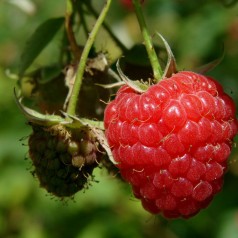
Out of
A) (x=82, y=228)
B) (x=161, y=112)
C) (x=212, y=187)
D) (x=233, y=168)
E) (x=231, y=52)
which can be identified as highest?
(x=161, y=112)

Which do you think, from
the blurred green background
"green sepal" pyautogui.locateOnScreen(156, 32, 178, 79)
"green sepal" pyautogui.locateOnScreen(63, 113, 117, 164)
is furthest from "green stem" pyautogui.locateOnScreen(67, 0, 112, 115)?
the blurred green background

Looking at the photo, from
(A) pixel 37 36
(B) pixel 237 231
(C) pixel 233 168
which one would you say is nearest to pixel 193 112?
(A) pixel 37 36

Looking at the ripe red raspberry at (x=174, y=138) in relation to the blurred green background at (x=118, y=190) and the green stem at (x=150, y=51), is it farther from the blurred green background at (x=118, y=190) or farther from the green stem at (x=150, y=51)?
the blurred green background at (x=118, y=190)

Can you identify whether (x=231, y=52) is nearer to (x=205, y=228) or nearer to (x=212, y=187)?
(x=205, y=228)

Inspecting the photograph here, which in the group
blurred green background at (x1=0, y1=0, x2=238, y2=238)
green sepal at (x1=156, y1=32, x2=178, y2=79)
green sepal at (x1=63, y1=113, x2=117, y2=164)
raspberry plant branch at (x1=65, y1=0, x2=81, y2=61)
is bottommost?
blurred green background at (x1=0, y1=0, x2=238, y2=238)

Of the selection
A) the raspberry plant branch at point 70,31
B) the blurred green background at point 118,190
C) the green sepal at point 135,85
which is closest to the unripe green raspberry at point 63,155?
the green sepal at point 135,85

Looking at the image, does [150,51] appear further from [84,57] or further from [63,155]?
[63,155]

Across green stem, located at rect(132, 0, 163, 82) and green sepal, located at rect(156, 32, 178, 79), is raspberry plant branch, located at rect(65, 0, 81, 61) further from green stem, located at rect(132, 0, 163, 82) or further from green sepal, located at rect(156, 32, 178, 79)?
green sepal, located at rect(156, 32, 178, 79)
